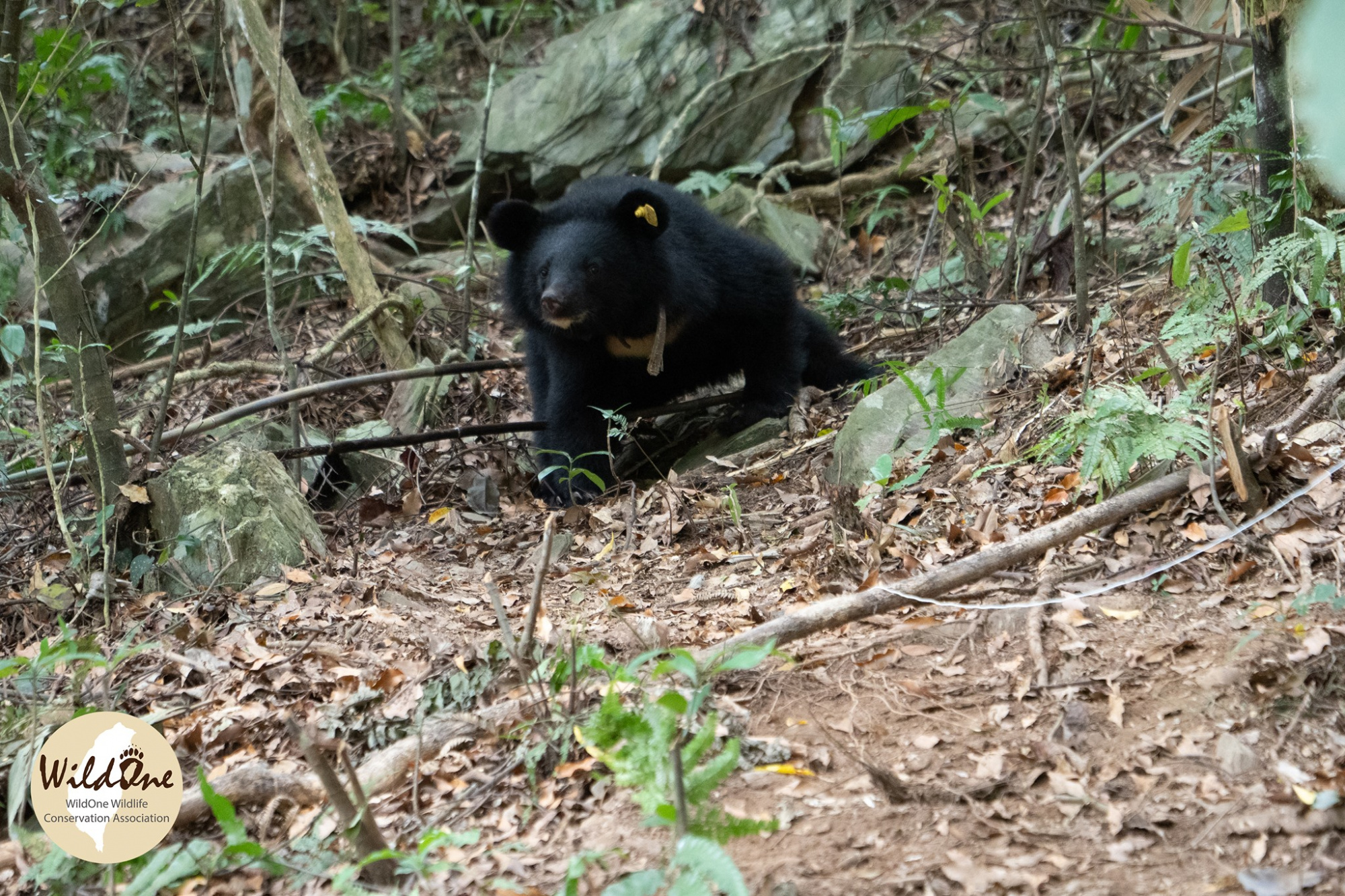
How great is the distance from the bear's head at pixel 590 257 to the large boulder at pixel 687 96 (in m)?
3.72

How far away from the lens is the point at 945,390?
424cm

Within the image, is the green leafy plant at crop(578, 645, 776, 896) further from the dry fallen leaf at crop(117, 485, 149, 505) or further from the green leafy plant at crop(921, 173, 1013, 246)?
the green leafy plant at crop(921, 173, 1013, 246)

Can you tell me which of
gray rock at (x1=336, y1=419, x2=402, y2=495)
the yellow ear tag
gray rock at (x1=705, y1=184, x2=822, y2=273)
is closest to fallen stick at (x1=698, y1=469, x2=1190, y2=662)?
the yellow ear tag

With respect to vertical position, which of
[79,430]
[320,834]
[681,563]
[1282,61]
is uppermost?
[1282,61]

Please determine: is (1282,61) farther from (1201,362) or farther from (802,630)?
(802,630)

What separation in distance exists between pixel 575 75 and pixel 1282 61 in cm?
679

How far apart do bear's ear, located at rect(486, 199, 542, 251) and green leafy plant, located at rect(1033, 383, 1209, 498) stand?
10.3ft

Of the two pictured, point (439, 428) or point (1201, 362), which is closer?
point (1201, 362)

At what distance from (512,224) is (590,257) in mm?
514

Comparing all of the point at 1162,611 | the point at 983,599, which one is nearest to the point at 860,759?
the point at 983,599

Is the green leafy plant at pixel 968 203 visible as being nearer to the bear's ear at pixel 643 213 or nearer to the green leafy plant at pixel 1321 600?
the bear's ear at pixel 643 213

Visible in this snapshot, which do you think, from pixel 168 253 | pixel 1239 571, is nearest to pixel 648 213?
pixel 1239 571

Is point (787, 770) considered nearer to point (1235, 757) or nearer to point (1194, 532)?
point (1235, 757)

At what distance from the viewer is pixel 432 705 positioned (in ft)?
9.34
